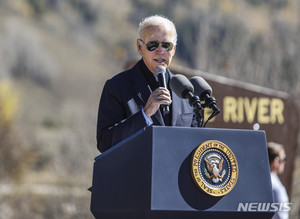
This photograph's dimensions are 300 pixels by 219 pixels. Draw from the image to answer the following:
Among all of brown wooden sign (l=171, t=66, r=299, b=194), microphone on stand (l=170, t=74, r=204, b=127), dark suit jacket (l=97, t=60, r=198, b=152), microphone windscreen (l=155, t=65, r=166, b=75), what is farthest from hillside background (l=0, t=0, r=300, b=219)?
microphone on stand (l=170, t=74, r=204, b=127)

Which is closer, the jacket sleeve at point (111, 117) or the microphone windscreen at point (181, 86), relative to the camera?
the microphone windscreen at point (181, 86)

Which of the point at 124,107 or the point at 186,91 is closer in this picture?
the point at 186,91

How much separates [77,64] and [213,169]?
6430 cm

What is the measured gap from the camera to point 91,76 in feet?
211

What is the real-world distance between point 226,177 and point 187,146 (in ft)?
0.68

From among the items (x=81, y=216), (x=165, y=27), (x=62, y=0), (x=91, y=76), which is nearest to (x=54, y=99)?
(x=91, y=76)

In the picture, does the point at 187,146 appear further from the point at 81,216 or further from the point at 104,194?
the point at 81,216

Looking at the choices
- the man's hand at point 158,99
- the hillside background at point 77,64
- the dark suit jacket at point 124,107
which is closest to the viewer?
the man's hand at point 158,99

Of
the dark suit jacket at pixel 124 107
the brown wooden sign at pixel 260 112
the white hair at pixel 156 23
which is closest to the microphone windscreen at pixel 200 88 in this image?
the dark suit jacket at pixel 124 107

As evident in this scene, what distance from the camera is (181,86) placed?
3447 mm

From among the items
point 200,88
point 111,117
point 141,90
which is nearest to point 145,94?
point 141,90

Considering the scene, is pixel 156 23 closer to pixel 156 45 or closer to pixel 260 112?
pixel 156 45

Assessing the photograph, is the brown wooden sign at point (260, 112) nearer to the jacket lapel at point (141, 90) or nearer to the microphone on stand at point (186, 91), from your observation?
the jacket lapel at point (141, 90)

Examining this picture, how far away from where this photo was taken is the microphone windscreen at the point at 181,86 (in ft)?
11.3
